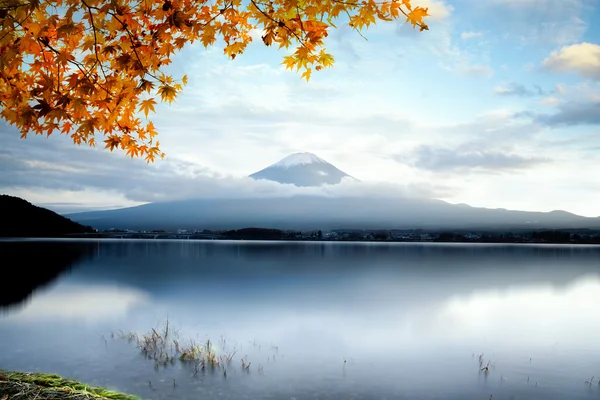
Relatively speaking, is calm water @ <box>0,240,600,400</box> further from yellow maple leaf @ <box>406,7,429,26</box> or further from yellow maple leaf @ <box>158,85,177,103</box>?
yellow maple leaf @ <box>406,7,429,26</box>

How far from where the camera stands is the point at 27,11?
5.10 metres

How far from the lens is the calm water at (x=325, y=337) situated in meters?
13.0

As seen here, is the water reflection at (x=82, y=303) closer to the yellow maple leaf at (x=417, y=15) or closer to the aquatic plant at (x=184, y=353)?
the aquatic plant at (x=184, y=353)

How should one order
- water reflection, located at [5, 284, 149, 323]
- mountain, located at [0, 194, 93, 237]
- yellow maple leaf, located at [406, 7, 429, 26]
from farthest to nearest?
1. mountain, located at [0, 194, 93, 237]
2. water reflection, located at [5, 284, 149, 323]
3. yellow maple leaf, located at [406, 7, 429, 26]

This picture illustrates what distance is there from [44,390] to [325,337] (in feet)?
49.6

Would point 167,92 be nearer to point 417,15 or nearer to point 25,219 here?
point 417,15

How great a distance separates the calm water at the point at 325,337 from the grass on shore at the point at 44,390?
14.7ft

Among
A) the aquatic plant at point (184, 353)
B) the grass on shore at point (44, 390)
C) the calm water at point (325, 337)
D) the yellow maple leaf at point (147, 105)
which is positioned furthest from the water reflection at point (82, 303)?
the yellow maple leaf at point (147, 105)

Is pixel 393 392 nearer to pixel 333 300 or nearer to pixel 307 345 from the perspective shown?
pixel 307 345

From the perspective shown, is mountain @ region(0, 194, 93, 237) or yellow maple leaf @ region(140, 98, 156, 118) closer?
yellow maple leaf @ region(140, 98, 156, 118)

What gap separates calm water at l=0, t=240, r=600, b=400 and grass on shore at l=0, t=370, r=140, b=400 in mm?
4493

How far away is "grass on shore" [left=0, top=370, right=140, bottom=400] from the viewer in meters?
6.47

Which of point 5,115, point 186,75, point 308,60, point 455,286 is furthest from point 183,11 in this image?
point 455,286

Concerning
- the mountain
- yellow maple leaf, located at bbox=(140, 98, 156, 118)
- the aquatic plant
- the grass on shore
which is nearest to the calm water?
the aquatic plant
